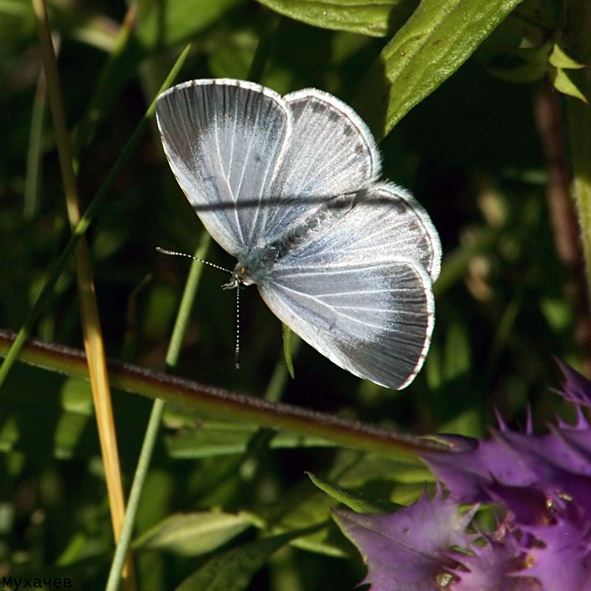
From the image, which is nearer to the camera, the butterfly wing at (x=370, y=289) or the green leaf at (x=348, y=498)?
the green leaf at (x=348, y=498)

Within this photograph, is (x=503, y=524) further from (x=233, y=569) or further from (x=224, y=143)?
(x=224, y=143)

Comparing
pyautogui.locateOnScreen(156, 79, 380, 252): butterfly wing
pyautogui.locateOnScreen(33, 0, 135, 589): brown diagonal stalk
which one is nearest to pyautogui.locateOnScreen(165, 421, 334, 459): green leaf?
pyautogui.locateOnScreen(33, 0, 135, 589): brown diagonal stalk

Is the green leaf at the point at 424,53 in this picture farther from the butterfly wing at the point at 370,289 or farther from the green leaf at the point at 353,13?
the butterfly wing at the point at 370,289

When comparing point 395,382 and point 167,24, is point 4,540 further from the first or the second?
point 167,24

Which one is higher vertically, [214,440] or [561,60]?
[561,60]

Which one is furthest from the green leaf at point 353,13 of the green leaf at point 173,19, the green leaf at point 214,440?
the green leaf at point 214,440

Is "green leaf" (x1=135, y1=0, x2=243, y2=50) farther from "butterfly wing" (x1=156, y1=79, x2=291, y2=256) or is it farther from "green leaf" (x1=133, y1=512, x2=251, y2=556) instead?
"green leaf" (x1=133, y1=512, x2=251, y2=556)

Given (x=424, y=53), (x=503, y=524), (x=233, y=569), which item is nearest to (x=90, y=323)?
(x=233, y=569)
